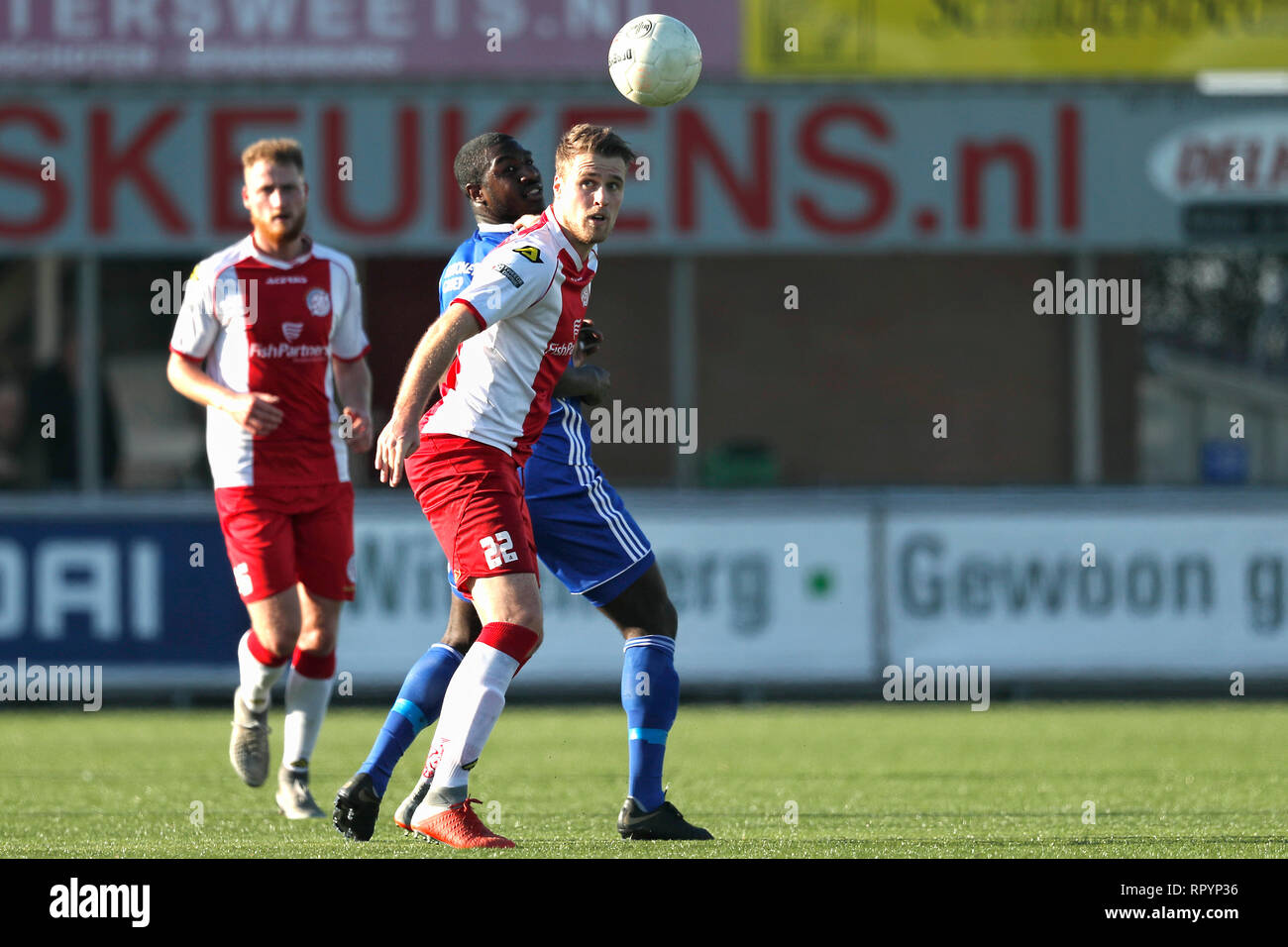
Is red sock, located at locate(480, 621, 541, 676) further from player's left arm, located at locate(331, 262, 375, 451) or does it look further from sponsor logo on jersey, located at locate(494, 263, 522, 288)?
player's left arm, located at locate(331, 262, 375, 451)

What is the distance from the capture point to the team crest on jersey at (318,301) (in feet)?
24.4

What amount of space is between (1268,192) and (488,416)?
11.3 m

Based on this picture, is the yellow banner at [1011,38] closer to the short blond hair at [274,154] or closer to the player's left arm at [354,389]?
the player's left arm at [354,389]

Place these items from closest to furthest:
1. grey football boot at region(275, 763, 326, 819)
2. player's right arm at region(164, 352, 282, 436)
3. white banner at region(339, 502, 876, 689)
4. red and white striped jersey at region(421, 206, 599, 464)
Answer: red and white striped jersey at region(421, 206, 599, 464), player's right arm at region(164, 352, 282, 436), grey football boot at region(275, 763, 326, 819), white banner at region(339, 502, 876, 689)

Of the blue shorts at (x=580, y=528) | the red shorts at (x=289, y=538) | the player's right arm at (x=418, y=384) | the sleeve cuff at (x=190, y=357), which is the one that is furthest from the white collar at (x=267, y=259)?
the player's right arm at (x=418, y=384)

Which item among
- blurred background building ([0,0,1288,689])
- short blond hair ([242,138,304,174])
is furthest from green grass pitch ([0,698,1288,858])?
short blond hair ([242,138,304,174])

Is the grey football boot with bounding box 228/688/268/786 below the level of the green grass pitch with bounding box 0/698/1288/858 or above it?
above

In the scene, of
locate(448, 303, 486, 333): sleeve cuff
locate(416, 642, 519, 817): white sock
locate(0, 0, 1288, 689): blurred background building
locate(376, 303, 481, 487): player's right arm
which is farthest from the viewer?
locate(0, 0, 1288, 689): blurred background building

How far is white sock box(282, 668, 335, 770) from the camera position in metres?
7.42

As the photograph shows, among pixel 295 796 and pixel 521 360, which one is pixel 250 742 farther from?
pixel 521 360

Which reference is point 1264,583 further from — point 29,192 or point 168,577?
point 29,192

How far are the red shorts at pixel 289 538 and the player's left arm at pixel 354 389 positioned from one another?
0.25 metres

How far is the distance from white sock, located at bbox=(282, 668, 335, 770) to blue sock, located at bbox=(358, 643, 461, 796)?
103 centimetres

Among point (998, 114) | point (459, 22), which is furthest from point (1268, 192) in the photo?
point (459, 22)
